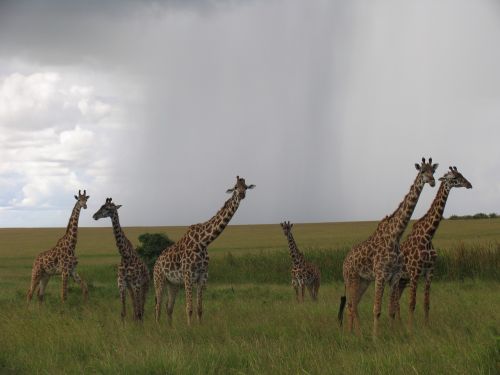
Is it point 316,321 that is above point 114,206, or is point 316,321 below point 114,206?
below

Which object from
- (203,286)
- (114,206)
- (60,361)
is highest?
(114,206)

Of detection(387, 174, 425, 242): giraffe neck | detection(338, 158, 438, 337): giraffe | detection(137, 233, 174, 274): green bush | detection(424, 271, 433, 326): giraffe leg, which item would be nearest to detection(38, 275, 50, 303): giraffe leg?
detection(137, 233, 174, 274): green bush

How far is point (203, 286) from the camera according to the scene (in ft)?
42.0

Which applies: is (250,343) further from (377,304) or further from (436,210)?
(436,210)

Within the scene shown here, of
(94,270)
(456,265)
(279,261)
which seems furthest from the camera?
(94,270)

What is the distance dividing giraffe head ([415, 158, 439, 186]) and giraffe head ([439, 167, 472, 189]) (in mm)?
1713

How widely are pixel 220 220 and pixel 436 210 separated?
14.9 feet

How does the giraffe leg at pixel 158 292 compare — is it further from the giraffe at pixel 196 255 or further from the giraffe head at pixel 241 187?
the giraffe head at pixel 241 187

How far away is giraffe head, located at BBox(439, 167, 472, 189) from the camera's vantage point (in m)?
12.5

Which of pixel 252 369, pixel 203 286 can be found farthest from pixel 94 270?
pixel 252 369

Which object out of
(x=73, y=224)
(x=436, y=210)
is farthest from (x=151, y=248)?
(x=436, y=210)

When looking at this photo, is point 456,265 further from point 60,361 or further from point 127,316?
point 60,361

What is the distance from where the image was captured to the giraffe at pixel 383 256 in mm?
10922

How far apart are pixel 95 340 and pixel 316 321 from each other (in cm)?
439
